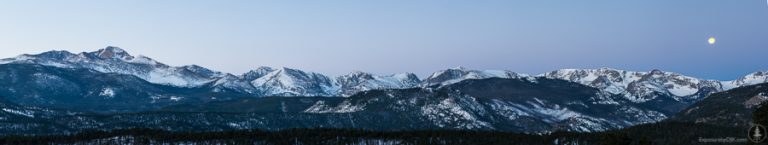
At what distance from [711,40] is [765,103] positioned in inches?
939

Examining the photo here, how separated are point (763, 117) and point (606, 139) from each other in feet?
79.0

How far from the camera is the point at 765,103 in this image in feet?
415

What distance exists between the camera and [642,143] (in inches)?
5020

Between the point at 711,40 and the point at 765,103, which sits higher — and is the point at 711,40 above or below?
above

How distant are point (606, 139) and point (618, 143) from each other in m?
3.22

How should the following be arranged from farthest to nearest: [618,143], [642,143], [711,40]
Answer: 1. [711,40]
2. [642,143]
3. [618,143]

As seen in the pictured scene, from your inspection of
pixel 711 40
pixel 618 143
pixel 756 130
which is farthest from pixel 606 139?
pixel 711 40

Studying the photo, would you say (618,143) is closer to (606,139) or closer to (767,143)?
(606,139)

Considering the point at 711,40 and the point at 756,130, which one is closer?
the point at 756,130

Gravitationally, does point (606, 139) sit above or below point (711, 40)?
below

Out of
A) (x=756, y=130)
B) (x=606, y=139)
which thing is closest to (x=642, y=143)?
(x=606, y=139)

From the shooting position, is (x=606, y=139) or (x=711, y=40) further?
(x=711, y=40)

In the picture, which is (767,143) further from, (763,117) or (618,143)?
(618,143)

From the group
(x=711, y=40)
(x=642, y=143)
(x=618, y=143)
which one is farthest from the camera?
(x=711, y=40)
